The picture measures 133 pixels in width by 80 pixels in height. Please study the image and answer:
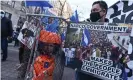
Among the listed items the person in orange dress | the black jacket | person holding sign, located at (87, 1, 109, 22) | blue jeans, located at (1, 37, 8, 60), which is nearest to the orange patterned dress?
the person in orange dress

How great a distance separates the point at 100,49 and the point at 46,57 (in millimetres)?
1306

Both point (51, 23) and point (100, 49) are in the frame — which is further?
point (51, 23)

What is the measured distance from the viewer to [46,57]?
4957 mm

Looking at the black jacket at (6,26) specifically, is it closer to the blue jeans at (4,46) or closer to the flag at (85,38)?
the blue jeans at (4,46)

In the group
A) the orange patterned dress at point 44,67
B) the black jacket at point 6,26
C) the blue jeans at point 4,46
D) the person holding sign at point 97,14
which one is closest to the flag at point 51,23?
the orange patterned dress at point 44,67

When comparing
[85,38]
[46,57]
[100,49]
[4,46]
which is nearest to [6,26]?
[4,46]

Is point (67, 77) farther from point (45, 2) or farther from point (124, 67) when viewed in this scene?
point (45, 2)

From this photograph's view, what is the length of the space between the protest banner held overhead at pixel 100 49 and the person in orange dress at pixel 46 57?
434mm

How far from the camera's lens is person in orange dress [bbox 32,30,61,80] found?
4828 millimetres

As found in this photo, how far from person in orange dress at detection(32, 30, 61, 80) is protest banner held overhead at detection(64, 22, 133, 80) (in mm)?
434

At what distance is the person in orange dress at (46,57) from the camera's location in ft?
15.8

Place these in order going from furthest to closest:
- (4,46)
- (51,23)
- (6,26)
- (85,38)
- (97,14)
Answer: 1. (4,46)
2. (6,26)
3. (51,23)
4. (97,14)
5. (85,38)

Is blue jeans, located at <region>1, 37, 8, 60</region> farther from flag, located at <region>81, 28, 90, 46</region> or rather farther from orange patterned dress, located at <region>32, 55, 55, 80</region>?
flag, located at <region>81, 28, 90, 46</region>

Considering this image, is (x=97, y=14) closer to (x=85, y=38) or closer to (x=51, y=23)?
(x=85, y=38)
